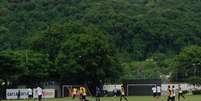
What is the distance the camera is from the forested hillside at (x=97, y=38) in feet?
291

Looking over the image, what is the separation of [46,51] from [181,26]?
70263mm

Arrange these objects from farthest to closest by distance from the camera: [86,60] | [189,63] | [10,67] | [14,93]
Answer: [189,63], [86,60], [10,67], [14,93]

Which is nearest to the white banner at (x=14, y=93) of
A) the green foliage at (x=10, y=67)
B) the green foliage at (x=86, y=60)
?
the green foliage at (x=10, y=67)

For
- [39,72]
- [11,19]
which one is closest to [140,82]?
[39,72]

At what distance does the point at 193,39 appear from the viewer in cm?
15800

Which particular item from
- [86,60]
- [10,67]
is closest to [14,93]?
[10,67]

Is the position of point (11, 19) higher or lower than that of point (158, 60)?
higher

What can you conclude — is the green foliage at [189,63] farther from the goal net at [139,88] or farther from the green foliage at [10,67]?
the green foliage at [10,67]

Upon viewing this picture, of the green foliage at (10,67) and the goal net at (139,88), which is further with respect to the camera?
the goal net at (139,88)

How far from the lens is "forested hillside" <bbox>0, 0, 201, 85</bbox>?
291 ft

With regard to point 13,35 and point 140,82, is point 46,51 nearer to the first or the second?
point 140,82

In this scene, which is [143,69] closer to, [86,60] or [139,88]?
[139,88]

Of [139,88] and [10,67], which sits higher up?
[10,67]

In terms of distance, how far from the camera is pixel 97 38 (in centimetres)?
9269
